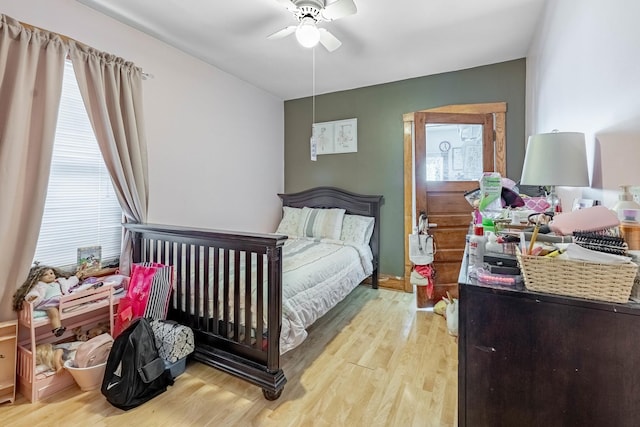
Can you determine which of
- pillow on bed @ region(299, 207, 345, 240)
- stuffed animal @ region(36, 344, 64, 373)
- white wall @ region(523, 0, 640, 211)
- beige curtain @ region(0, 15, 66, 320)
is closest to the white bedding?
pillow on bed @ region(299, 207, 345, 240)

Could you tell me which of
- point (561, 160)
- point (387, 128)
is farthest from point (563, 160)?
point (387, 128)

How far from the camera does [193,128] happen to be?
2990 millimetres

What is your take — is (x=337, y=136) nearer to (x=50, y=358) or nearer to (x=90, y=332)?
(x=90, y=332)

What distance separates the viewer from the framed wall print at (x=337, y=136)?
3.90m

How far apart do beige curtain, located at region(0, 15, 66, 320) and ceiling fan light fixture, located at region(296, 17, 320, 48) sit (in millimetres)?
1597

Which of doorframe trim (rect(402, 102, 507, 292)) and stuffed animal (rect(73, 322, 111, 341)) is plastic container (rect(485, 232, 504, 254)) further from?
stuffed animal (rect(73, 322, 111, 341))

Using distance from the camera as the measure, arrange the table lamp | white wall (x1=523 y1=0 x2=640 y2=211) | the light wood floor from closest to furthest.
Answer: white wall (x1=523 y1=0 x2=640 y2=211) → the table lamp → the light wood floor

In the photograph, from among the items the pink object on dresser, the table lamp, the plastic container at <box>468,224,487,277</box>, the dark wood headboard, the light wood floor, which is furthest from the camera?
the dark wood headboard

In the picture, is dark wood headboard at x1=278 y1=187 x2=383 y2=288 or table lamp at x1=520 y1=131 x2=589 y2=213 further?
dark wood headboard at x1=278 y1=187 x2=383 y2=288

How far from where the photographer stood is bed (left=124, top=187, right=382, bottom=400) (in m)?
1.75

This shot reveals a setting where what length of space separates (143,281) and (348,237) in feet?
7.19

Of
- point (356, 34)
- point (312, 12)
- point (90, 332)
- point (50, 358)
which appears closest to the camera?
point (50, 358)

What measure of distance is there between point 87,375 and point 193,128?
2.19 m

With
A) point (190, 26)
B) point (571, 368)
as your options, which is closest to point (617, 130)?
point (571, 368)
